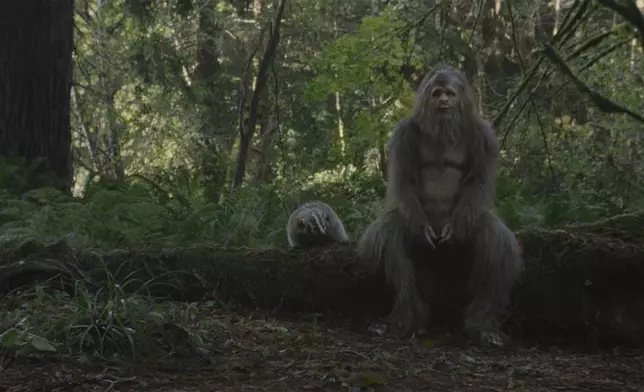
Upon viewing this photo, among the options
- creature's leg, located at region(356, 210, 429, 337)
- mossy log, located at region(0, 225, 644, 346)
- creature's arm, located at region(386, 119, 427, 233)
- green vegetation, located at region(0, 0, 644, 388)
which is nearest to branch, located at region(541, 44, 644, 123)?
green vegetation, located at region(0, 0, 644, 388)

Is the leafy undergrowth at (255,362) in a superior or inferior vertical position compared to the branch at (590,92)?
inferior

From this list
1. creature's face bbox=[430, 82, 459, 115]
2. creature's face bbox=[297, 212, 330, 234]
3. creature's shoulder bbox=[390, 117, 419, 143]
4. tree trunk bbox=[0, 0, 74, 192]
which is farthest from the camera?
tree trunk bbox=[0, 0, 74, 192]

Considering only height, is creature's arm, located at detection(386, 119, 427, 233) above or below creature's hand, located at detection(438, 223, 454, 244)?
above

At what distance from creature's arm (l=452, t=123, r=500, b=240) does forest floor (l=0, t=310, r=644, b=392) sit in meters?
0.78

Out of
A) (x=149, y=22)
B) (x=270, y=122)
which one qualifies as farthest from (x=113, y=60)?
(x=270, y=122)

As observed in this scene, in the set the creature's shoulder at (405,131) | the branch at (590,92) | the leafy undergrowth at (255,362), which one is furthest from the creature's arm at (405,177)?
the branch at (590,92)

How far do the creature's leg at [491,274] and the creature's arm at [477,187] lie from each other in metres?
0.09

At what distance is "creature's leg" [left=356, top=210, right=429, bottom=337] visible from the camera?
4973 millimetres

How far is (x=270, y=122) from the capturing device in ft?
62.2

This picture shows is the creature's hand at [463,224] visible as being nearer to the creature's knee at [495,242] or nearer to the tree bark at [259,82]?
the creature's knee at [495,242]

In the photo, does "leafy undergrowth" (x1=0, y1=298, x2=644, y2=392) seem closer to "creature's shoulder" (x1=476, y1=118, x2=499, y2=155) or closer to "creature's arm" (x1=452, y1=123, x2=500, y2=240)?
"creature's arm" (x1=452, y1=123, x2=500, y2=240)

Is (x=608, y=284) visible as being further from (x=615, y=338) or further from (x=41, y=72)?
(x=41, y=72)

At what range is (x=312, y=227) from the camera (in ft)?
19.2

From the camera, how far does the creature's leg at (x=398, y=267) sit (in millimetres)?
4973
